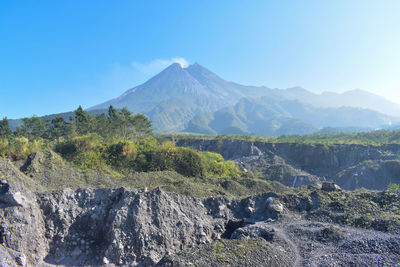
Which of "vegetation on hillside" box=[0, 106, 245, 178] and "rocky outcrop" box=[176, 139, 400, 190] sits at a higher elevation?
"vegetation on hillside" box=[0, 106, 245, 178]

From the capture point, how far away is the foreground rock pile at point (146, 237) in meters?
8.07

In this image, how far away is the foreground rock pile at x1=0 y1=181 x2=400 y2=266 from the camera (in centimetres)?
807

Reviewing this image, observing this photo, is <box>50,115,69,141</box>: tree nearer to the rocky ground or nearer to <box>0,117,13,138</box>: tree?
<box>0,117,13,138</box>: tree

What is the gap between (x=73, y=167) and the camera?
49.3 feet

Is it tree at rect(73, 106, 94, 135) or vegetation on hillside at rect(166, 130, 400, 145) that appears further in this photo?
vegetation on hillside at rect(166, 130, 400, 145)

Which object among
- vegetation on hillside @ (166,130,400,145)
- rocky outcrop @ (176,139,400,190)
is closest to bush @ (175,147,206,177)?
rocky outcrop @ (176,139,400,190)

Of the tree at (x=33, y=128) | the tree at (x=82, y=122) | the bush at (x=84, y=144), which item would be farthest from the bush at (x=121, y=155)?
the tree at (x=33, y=128)

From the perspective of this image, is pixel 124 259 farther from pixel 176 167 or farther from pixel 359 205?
pixel 359 205

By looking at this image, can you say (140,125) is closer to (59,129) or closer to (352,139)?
(59,129)

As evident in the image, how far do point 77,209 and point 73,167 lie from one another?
6.12 m

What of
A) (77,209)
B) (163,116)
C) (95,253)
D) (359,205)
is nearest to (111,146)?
(77,209)

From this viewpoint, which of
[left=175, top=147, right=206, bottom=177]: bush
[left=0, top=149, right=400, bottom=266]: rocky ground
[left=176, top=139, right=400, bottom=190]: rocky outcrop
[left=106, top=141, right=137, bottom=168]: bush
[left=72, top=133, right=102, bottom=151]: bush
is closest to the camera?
[left=0, top=149, right=400, bottom=266]: rocky ground

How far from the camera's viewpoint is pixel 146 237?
9.33 meters

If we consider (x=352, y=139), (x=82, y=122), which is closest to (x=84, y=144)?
(x=82, y=122)
